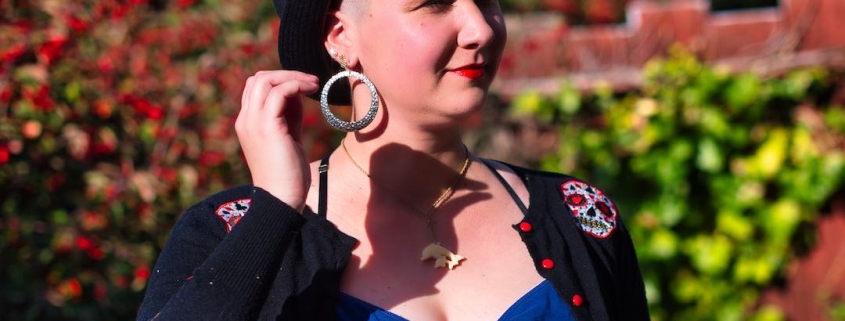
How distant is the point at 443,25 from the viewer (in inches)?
77.1

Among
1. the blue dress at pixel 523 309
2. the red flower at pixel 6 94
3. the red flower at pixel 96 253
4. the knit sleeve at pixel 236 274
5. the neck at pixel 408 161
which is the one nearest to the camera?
the knit sleeve at pixel 236 274

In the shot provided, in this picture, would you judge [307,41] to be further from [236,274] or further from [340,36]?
[236,274]

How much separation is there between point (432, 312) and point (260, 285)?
329 millimetres

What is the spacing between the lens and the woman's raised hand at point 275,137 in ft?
5.92

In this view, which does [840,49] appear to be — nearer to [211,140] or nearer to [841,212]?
[841,212]

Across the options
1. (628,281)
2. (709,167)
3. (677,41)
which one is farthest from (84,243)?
(677,41)

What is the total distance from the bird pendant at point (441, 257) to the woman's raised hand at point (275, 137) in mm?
311

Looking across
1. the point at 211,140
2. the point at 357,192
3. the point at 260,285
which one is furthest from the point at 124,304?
the point at 260,285

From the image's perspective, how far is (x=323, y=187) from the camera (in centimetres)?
212

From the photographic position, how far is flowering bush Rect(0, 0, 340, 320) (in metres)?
3.32

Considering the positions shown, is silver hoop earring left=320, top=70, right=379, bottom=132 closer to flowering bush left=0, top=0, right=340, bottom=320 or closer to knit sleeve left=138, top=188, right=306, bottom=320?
knit sleeve left=138, top=188, right=306, bottom=320

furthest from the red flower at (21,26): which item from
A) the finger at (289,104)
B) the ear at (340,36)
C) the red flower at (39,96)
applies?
the finger at (289,104)

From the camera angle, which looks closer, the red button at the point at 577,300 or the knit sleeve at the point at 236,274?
the knit sleeve at the point at 236,274

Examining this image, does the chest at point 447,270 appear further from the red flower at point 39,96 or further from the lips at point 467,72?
the red flower at point 39,96
